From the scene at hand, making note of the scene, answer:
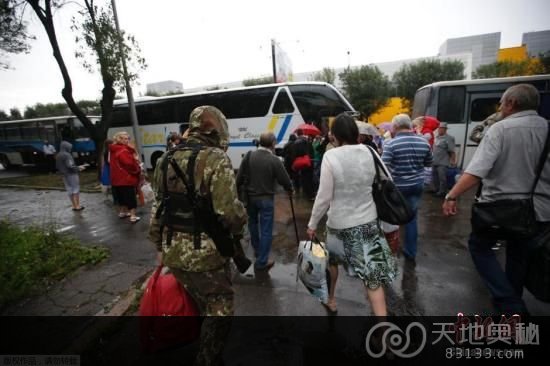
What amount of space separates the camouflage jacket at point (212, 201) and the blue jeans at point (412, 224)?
8.03 ft

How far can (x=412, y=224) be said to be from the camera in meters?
3.74

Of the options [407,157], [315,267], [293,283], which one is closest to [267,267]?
[293,283]

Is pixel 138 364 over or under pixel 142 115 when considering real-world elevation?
under

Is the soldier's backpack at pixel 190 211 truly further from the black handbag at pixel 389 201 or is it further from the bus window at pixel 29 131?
the bus window at pixel 29 131

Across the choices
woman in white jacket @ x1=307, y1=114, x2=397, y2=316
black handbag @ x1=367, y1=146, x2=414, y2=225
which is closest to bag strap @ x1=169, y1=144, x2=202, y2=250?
woman in white jacket @ x1=307, y1=114, x2=397, y2=316

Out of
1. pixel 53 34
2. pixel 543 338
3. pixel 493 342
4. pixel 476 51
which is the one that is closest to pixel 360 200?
pixel 493 342

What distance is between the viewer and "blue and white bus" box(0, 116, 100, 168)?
16.5m

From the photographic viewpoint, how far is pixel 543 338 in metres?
2.36

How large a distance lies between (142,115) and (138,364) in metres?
12.8

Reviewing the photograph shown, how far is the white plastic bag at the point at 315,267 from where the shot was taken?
2441 mm

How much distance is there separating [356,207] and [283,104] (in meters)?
8.29

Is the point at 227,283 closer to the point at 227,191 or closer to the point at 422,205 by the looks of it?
the point at 227,191

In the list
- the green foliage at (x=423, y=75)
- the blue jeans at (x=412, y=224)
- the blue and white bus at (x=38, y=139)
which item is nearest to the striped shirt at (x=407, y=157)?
the blue jeans at (x=412, y=224)

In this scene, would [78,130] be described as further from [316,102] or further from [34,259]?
[34,259]
